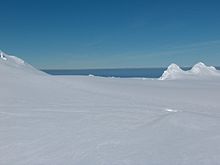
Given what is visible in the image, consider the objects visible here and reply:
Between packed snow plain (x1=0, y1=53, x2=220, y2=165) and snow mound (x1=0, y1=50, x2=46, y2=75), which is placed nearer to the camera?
packed snow plain (x1=0, y1=53, x2=220, y2=165)

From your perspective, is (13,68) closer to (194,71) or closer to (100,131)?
(100,131)

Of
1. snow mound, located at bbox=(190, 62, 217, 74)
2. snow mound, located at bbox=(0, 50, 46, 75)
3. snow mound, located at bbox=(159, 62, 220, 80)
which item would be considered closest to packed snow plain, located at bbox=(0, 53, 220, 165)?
snow mound, located at bbox=(0, 50, 46, 75)

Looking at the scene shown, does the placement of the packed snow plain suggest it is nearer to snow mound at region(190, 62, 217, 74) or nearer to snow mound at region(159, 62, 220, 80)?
snow mound at region(159, 62, 220, 80)

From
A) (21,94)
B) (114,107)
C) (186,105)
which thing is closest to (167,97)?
A: (186,105)

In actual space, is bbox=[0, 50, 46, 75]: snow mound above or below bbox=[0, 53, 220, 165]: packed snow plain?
above

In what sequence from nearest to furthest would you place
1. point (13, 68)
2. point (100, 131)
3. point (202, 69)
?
1. point (100, 131)
2. point (13, 68)
3. point (202, 69)

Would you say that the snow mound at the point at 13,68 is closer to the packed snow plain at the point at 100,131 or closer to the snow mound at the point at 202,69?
the packed snow plain at the point at 100,131

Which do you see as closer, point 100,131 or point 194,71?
point 100,131

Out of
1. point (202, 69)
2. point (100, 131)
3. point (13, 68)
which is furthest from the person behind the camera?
point (202, 69)

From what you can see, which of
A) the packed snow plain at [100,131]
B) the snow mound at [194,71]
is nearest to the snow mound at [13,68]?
the packed snow plain at [100,131]

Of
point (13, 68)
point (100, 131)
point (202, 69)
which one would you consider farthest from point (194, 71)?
point (100, 131)

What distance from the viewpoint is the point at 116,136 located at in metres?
4.38

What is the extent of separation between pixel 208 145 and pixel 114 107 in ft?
9.93

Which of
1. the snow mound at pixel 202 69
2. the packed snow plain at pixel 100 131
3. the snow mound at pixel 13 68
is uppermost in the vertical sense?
the snow mound at pixel 202 69
